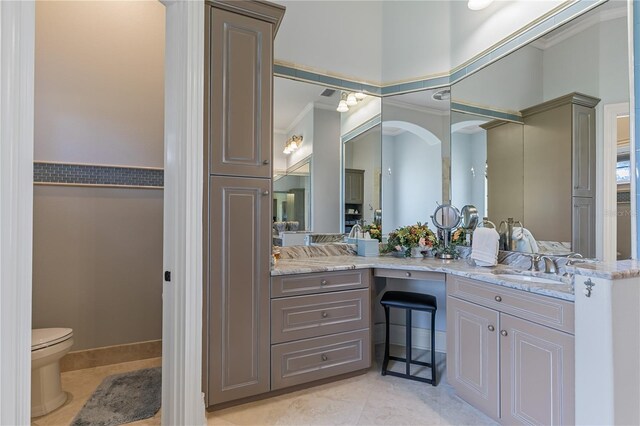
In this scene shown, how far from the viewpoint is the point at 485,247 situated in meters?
2.13

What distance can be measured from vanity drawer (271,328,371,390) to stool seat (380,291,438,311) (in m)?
0.30

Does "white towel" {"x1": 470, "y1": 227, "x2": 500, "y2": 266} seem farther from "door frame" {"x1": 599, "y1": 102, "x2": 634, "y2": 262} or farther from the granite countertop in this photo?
"door frame" {"x1": 599, "y1": 102, "x2": 634, "y2": 262}

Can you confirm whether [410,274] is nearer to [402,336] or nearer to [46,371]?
[402,336]

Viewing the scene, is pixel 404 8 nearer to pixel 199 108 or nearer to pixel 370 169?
pixel 370 169

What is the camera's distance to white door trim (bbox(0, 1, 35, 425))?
881 millimetres

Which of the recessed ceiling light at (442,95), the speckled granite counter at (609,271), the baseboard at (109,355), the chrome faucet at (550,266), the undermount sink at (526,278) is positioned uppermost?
the recessed ceiling light at (442,95)

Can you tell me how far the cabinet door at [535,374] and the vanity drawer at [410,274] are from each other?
0.51 m

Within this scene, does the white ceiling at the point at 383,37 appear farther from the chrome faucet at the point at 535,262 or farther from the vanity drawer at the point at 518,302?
the vanity drawer at the point at 518,302

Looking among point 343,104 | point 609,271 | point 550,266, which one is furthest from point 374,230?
point 609,271

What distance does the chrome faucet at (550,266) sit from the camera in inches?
74.9

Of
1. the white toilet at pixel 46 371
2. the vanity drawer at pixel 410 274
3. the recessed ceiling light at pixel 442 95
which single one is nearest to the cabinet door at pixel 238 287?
the vanity drawer at pixel 410 274

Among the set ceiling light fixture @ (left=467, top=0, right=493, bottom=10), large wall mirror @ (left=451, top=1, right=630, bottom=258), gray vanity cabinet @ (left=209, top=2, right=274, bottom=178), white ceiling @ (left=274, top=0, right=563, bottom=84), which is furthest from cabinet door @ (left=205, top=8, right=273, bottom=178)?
large wall mirror @ (left=451, top=1, right=630, bottom=258)

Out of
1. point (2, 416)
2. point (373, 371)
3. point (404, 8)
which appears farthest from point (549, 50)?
point (2, 416)

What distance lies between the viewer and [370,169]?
2.99m
